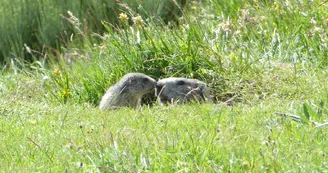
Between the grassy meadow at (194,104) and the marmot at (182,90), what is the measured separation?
22 cm

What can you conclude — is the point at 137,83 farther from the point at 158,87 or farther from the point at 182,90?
the point at 182,90

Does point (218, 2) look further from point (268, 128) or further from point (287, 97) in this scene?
point (268, 128)

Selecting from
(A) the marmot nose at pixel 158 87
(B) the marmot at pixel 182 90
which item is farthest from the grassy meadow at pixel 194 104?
(A) the marmot nose at pixel 158 87

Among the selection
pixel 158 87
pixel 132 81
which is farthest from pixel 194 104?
pixel 132 81

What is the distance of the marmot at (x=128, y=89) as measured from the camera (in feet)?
25.8

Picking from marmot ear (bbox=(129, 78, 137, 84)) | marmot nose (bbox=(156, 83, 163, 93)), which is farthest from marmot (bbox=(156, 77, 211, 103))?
marmot ear (bbox=(129, 78, 137, 84))

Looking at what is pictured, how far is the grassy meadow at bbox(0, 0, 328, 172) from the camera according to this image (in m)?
4.90

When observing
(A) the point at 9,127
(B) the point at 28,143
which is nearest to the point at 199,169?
(B) the point at 28,143

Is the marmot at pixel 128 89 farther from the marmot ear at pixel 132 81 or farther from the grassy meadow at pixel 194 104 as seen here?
the grassy meadow at pixel 194 104

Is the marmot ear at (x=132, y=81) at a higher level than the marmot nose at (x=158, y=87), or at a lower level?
higher

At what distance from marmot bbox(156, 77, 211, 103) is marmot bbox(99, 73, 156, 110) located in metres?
0.15

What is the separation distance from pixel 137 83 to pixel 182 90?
18.0 inches

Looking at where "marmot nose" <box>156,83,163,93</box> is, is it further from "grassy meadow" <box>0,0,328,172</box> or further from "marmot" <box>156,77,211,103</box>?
"grassy meadow" <box>0,0,328,172</box>

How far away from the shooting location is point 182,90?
25.7ft
